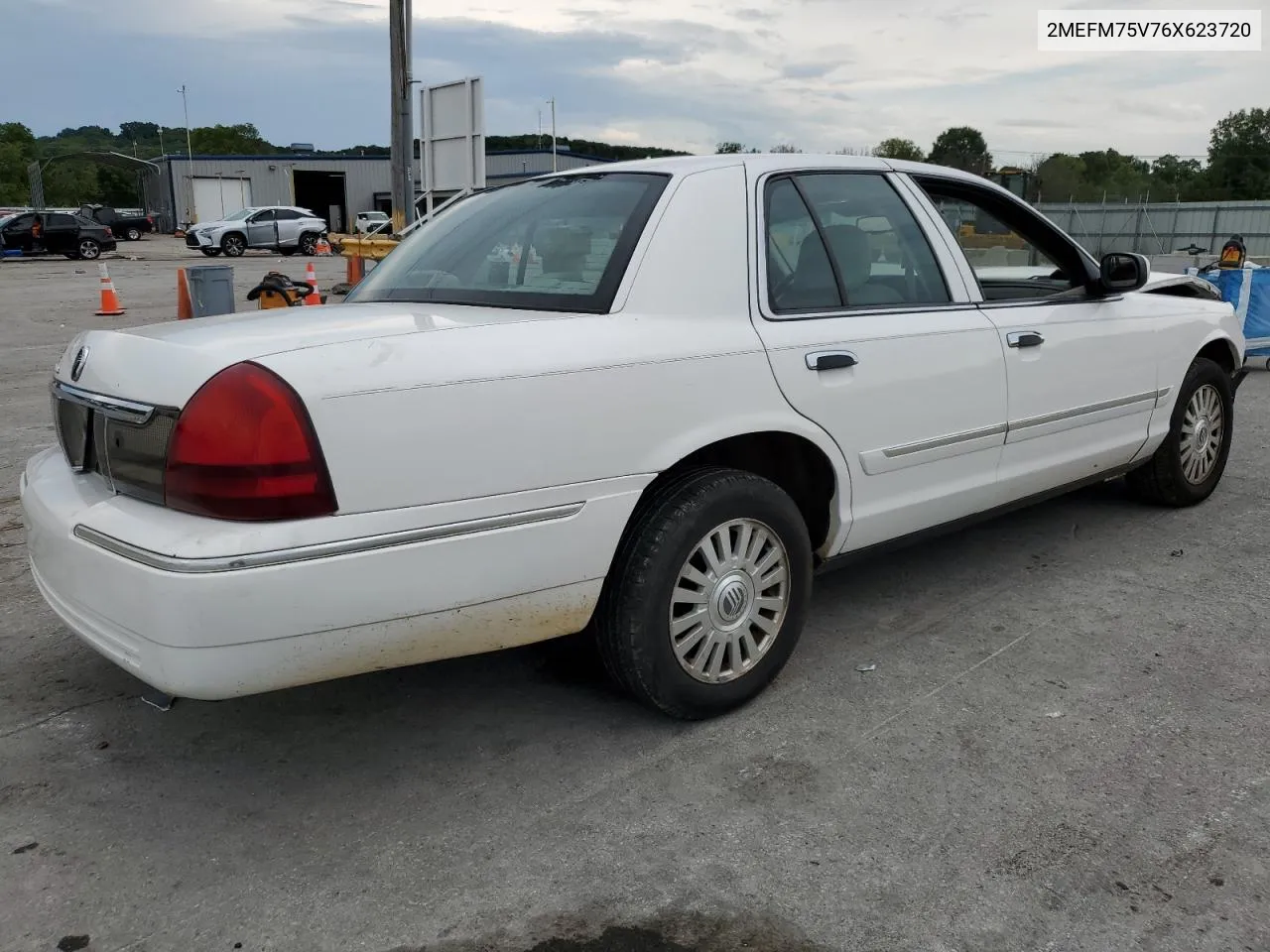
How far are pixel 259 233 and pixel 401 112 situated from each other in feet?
69.1

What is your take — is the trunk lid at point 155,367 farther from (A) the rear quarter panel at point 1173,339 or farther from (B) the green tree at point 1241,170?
(B) the green tree at point 1241,170

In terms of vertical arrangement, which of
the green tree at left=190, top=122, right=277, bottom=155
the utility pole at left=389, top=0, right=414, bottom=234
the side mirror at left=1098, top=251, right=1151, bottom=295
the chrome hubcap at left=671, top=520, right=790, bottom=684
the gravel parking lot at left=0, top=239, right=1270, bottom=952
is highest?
the green tree at left=190, top=122, right=277, bottom=155

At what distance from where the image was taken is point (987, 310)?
12.2 ft

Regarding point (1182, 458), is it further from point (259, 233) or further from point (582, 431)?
point (259, 233)

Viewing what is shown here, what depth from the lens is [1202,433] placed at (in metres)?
5.05

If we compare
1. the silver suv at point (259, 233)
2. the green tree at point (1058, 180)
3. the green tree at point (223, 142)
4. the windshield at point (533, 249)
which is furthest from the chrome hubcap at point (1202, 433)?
the green tree at point (223, 142)

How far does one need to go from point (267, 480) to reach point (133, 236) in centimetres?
4605

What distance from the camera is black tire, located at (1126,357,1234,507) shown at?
483 cm

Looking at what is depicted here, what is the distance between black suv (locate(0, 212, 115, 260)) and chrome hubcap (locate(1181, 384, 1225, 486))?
31525 millimetres

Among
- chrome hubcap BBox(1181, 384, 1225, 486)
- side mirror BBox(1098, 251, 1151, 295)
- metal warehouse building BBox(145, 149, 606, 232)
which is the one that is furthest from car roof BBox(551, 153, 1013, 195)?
metal warehouse building BBox(145, 149, 606, 232)

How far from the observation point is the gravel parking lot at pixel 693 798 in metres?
2.23

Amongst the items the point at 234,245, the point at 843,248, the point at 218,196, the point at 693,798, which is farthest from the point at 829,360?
the point at 218,196

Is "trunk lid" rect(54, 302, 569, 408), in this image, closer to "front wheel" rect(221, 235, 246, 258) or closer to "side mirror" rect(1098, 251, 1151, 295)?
"side mirror" rect(1098, 251, 1151, 295)

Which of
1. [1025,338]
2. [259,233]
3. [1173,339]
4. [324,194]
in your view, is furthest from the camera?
[324,194]
